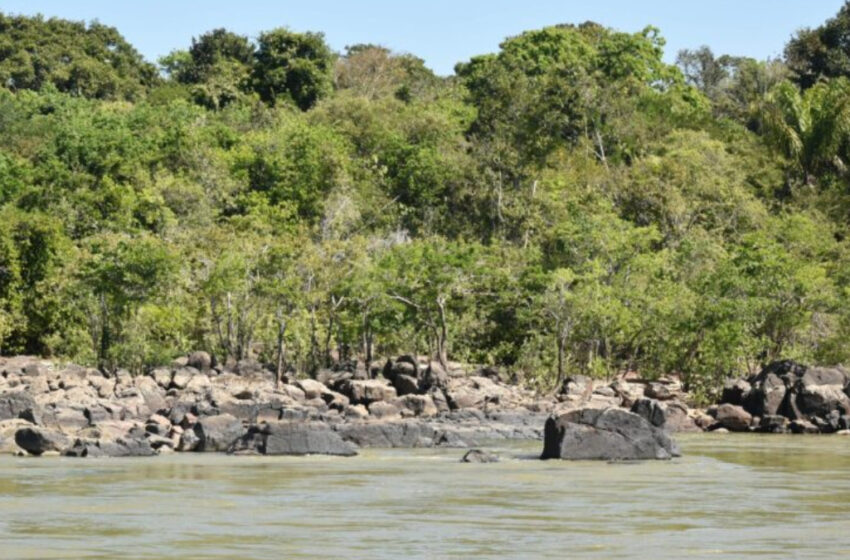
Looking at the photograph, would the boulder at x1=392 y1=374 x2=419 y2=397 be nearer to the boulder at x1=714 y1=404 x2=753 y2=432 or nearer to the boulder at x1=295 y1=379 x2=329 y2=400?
Result: the boulder at x1=295 y1=379 x2=329 y2=400

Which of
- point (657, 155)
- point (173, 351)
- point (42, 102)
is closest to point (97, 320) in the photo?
point (173, 351)

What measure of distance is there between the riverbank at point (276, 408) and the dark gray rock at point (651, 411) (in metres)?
0.11

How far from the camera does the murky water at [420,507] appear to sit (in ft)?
57.0

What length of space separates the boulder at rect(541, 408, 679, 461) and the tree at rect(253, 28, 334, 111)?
153 feet

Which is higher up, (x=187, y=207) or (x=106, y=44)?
(x=106, y=44)

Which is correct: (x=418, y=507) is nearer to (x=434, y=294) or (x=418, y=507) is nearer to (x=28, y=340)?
(x=434, y=294)

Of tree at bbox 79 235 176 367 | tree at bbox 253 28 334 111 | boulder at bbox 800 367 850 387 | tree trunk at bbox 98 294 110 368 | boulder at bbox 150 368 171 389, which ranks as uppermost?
tree at bbox 253 28 334 111

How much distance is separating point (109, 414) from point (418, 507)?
45.6ft

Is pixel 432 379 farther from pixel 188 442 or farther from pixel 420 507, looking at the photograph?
pixel 420 507

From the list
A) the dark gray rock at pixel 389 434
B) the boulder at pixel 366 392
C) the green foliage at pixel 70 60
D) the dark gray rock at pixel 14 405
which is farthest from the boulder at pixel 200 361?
the green foliage at pixel 70 60

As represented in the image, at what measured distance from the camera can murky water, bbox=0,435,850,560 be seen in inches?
684

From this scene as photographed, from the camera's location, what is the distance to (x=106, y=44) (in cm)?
8919

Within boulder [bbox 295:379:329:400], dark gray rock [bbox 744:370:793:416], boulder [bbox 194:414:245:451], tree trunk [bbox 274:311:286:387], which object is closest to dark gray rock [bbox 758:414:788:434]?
dark gray rock [bbox 744:370:793:416]

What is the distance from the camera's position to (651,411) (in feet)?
103
